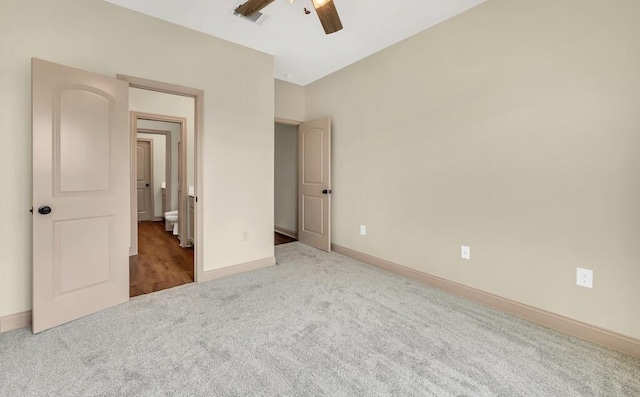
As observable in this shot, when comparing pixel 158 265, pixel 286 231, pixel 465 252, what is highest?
Answer: pixel 465 252

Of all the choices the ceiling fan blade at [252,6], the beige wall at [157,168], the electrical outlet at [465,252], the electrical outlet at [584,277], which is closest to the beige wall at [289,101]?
the ceiling fan blade at [252,6]

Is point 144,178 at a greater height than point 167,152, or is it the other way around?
point 167,152

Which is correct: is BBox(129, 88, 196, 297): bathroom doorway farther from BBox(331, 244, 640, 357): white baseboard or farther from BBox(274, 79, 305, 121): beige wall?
BBox(331, 244, 640, 357): white baseboard

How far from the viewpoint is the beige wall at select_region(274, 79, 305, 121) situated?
446 cm

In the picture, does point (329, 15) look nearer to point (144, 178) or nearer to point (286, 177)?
point (286, 177)

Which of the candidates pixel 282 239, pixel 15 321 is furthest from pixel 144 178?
pixel 15 321

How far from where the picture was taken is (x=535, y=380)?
5.36ft

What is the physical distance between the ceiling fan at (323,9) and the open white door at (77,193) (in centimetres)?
129

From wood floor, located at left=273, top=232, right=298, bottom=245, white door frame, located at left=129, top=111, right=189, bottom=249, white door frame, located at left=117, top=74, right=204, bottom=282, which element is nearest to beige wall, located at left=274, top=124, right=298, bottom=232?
wood floor, located at left=273, top=232, right=298, bottom=245

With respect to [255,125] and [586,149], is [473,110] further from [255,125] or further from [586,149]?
[255,125]

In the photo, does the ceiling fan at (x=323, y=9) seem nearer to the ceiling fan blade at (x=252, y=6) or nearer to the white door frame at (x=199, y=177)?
the ceiling fan blade at (x=252, y=6)

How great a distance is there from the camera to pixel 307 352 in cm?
188

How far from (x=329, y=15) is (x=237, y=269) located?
276cm

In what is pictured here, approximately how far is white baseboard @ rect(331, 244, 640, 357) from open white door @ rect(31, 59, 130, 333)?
116 inches
